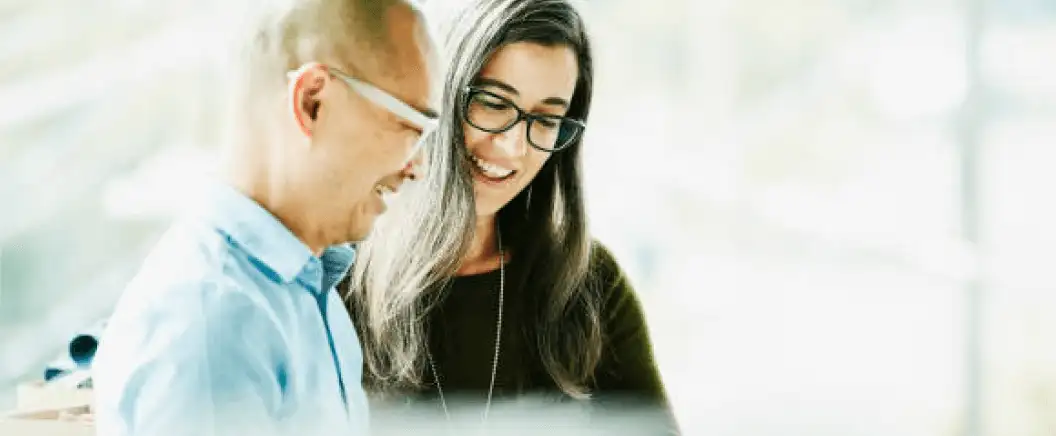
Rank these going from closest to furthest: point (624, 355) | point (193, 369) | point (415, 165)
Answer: point (193, 369) < point (415, 165) < point (624, 355)

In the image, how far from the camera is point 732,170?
1.73 metres

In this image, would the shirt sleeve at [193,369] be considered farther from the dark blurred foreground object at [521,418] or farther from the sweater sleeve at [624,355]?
the sweater sleeve at [624,355]

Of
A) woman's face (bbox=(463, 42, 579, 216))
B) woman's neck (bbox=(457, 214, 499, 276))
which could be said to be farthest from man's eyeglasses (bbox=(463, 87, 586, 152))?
woman's neck (bbox=(457, 214, 499, 276))

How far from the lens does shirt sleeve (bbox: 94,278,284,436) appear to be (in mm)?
1146

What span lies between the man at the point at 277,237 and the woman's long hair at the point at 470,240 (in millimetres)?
191

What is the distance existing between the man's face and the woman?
192mm

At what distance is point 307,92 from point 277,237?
162 mm

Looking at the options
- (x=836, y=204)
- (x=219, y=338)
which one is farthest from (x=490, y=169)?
(x=836, y=204)

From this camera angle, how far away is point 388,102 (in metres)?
1.24

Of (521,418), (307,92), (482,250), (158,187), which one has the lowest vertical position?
(521,418)

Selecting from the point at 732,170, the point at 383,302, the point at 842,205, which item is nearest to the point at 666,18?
the point at 732,170

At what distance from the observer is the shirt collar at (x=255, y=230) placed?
1.20m

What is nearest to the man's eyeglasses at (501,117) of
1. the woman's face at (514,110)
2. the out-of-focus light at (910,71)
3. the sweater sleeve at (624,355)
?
the woman's face at (514,110)

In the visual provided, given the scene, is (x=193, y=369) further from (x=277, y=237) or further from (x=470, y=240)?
(x=470, y=240)
